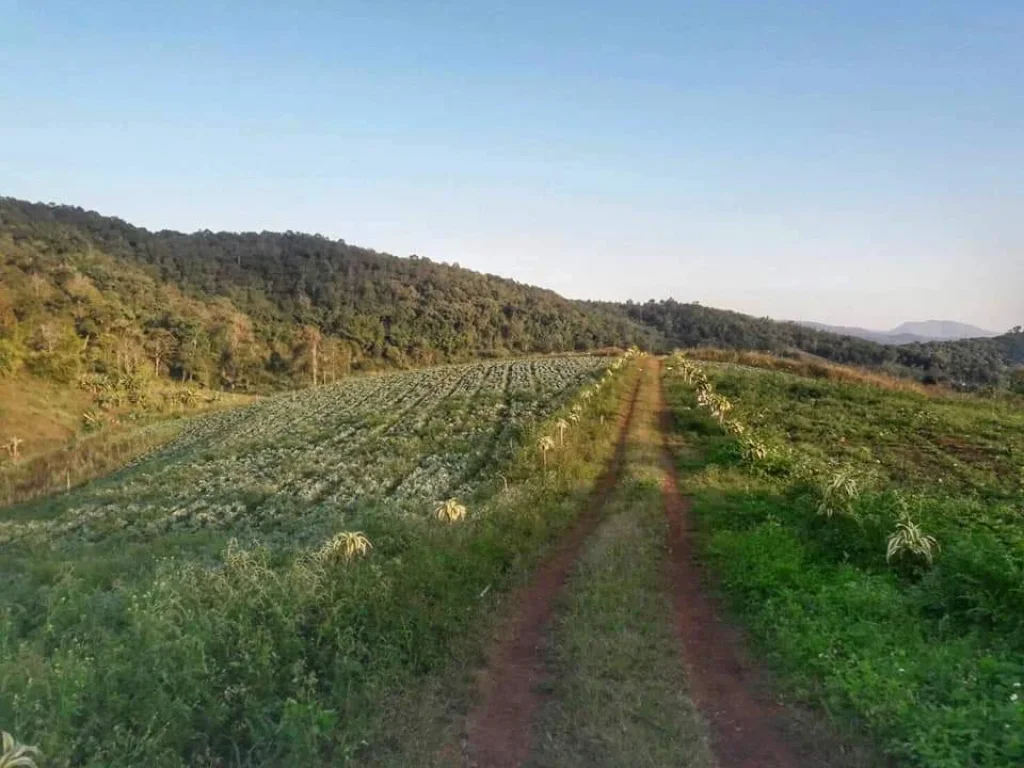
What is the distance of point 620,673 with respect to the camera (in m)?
7.88

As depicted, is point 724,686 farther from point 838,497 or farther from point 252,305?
point 252,305

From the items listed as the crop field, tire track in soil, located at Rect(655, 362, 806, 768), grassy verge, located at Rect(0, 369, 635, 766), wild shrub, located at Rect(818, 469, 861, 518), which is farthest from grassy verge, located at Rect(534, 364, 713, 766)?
wild shrub, located at Rect(818, 469, 861, 518)

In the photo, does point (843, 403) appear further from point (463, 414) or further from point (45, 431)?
point (45, 431)

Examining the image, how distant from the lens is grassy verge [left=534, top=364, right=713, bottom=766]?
6.36 meters

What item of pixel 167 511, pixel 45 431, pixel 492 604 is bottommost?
pixel 45 431

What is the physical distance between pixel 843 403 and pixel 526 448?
18.1m

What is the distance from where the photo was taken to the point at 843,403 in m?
34.0

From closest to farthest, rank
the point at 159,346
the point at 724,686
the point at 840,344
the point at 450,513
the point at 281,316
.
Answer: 1. the point at 724,686
2. the point at 450,513
3. the point at 159,346
4. the point at 840,344
5. the point at 281,316

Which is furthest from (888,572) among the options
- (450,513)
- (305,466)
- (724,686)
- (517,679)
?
(305,466)

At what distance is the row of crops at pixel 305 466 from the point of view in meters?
21.6

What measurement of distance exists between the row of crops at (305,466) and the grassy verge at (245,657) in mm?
6477

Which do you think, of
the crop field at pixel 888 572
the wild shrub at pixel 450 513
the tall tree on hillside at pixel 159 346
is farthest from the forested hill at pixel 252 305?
the crop field at pixel 888 572

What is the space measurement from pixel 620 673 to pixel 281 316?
354ft

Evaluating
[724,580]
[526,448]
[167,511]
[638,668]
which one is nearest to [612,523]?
[724,580]
